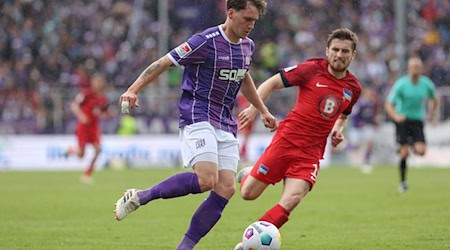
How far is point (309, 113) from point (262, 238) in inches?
65.7

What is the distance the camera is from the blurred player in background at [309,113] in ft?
28.5

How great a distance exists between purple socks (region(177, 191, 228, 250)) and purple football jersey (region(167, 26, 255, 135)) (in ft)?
2.28

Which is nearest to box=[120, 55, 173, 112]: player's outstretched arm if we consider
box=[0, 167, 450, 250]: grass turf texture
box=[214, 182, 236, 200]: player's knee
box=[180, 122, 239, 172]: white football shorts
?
box=[180, 122, 239, 172]: white football shorts

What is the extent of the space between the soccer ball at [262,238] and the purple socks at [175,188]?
24.1 inches

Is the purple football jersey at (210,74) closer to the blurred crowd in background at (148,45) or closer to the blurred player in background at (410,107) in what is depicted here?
the blurred player in background at (410,107)

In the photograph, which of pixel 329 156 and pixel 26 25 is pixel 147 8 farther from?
pixel 329 156

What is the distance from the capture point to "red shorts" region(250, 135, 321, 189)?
28.3 feet

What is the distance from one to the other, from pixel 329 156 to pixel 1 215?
54.0 feet

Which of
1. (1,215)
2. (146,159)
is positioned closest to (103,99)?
(146,159)


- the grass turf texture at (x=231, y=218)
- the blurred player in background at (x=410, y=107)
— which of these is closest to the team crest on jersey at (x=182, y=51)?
the grass turf texture at (x=231, y=218)

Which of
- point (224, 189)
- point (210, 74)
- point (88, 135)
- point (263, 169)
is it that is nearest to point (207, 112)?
point (210, 74)

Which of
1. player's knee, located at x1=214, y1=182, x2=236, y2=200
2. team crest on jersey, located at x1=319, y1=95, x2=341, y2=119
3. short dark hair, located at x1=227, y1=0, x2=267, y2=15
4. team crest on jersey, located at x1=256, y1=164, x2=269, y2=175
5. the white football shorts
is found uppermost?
short dark hair, located at x1=227, y1=0, x2=267, y2=15

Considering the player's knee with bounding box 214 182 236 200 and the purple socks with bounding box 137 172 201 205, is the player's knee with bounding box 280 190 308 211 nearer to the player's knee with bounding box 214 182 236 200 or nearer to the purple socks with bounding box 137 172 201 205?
the player's knee with bounding box 214 182 236 200

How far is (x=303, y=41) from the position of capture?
104 ft
